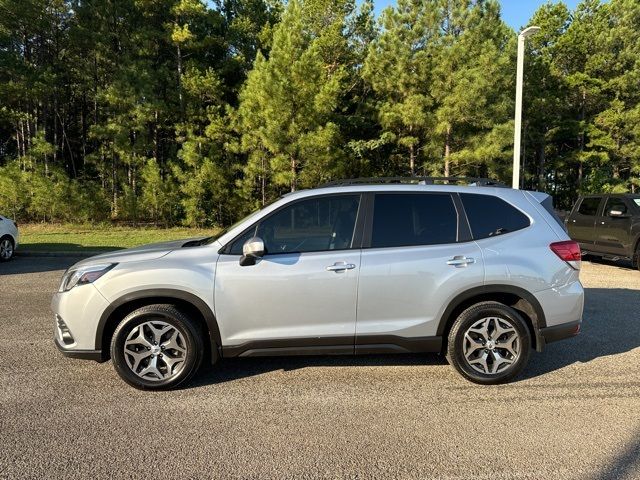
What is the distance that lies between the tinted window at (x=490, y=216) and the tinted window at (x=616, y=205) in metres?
8.41

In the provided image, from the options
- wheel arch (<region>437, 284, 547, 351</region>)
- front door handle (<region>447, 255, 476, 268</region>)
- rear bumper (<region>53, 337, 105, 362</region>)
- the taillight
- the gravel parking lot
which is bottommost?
Answer: the gravel parking lot

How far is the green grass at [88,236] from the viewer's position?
14.5 m

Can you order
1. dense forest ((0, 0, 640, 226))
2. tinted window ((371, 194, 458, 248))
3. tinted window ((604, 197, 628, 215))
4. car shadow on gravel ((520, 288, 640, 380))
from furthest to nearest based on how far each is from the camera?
dense forest ((0, 0, 640, 226)), tinted window ((604, 197, 628, 215)), car shadow on gravel ((520, 288, 640, 380)), tinted window ((371, 194, 458, 248))

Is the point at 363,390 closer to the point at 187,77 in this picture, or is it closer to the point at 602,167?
the point at 187,77

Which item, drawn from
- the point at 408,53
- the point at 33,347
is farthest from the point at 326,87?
the point at 33,347

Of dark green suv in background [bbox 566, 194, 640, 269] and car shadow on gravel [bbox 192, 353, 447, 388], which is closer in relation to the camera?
car shadow on gravel [bbox 192, 353, 447, 388]

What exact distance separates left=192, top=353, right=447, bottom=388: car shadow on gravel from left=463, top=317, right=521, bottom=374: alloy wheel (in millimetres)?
617

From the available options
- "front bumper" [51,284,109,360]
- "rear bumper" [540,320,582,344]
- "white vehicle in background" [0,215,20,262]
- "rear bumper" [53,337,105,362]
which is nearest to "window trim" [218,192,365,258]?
"front bumper" [51,284,109,360]

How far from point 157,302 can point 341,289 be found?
5.32ft

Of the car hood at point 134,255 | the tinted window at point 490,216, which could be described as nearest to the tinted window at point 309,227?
the car hood at point 134,255

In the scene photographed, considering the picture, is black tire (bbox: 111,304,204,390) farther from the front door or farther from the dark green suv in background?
the dark green suv in background

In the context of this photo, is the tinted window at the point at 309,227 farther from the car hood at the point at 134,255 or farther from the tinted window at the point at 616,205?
the tinted window at the point at 616,205

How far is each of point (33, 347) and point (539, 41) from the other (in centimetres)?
3518

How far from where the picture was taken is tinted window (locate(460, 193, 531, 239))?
4.43m
